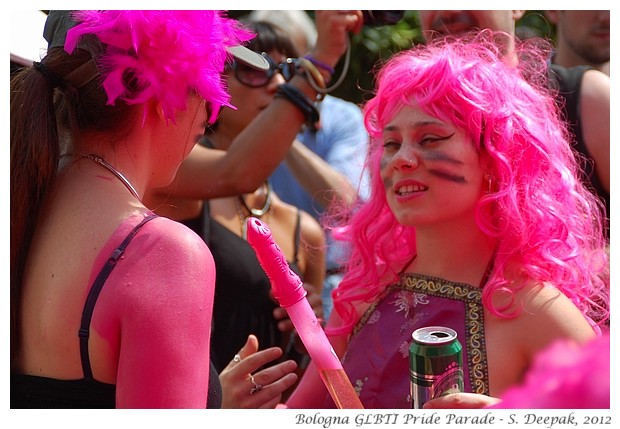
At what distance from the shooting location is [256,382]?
6.01ft

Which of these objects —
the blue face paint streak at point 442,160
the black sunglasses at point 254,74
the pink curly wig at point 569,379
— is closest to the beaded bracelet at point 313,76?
the black sunglasses at point 254,74

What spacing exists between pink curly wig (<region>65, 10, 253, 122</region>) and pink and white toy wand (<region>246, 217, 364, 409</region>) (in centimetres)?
28

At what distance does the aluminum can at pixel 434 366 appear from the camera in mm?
1271

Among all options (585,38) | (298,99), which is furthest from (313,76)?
(585,38)

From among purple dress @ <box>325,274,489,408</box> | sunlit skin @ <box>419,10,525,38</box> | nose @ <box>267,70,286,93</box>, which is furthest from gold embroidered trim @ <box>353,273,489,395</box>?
nose @ <box>267,70,286,93</box>

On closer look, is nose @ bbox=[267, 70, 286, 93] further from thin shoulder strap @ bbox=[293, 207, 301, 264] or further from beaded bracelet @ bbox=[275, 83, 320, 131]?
thin shoulder strap @ bbox=[293, 207, 301, 264]

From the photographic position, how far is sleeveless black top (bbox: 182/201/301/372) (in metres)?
2.36

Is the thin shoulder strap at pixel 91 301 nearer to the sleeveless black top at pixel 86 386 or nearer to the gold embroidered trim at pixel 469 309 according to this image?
the sleeveless black top at pixel 86 386

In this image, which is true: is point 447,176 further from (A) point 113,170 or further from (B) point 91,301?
(B) point 91,301

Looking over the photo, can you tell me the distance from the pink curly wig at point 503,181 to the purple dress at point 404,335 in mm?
53

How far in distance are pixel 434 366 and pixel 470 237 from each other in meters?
0.55

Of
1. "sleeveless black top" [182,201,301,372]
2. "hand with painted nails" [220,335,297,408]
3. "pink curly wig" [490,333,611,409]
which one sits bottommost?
"sleeveless black top" [182,201,301,372]
